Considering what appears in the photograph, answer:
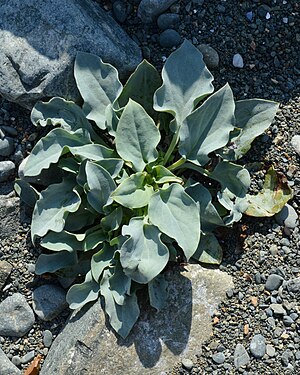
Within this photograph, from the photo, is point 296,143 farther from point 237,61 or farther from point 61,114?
point 61,114

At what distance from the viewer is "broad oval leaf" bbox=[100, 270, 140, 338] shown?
10.7 ft

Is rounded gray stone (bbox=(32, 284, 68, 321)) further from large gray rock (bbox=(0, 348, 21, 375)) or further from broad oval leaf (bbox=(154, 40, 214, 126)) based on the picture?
broad oval leaf (bbox=(154, 40, 214, 126))

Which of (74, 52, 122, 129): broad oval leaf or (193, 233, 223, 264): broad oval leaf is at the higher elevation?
(74, 52, 122, 129): broad oval leaf

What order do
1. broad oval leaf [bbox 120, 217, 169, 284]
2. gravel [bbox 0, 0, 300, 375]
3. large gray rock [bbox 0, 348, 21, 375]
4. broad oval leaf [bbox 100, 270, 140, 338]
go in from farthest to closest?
1. large gray rock [bbox 0, 348, 21, 375]
2. gravel [bbox 0, 0, 300, 375]
3. broad oval leaf [bbox 100, 270, 140, 338]
4. broad oval leaf [bbox 120, 217, 169, 284]

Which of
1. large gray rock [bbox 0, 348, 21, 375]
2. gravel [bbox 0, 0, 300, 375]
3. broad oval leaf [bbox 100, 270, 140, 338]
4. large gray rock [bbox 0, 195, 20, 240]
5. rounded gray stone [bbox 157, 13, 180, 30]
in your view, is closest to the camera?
broad oval leaf [bbox 100, 270, 140, 338]

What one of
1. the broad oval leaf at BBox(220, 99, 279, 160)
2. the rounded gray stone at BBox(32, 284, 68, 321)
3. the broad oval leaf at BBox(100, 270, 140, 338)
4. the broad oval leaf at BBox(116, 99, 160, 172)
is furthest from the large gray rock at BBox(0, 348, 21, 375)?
the broad oval leaf at BBox(220, 99, 279, 160)

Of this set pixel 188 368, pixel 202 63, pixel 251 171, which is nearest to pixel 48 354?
pixel 188 368

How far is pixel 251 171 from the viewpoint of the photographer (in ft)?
12.0

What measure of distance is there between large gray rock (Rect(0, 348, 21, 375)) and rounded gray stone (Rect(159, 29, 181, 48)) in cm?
179

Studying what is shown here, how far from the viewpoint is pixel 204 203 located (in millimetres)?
3410

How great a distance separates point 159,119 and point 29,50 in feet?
2.39

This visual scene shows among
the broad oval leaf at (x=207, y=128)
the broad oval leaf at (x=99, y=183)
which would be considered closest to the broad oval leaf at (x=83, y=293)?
the broad oval leaf at (x=99, y=183)

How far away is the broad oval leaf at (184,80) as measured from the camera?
3.40 meters

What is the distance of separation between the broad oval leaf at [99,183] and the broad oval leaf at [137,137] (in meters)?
0.14
